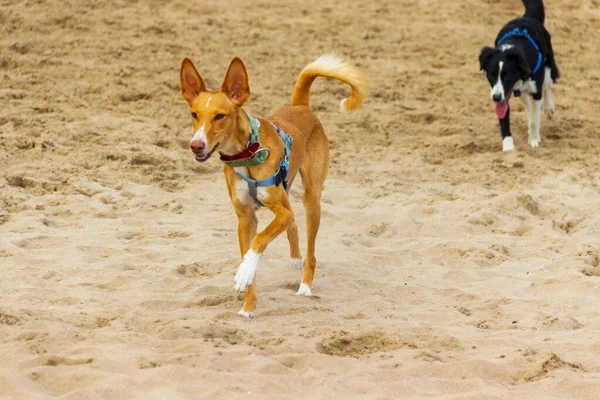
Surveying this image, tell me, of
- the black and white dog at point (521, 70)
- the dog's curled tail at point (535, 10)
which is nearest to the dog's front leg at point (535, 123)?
the black and white dog at point (521, 70)

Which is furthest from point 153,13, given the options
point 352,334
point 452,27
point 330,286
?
point 352,334

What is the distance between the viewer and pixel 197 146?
15.1 ft

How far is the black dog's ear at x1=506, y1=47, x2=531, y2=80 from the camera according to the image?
8.91 metres

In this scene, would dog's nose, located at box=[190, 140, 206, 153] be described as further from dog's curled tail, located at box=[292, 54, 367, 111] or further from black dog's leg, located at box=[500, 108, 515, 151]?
black dog's leg, located at box=[500, 108, 515, 151]

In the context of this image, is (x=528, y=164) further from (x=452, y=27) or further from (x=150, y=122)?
(x=452, y=27)

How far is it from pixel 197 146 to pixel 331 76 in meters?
1.45

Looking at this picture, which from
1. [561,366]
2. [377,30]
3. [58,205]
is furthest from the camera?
[377,30]

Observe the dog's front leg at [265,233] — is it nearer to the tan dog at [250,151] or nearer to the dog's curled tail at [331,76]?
the tan dog at [250,151]

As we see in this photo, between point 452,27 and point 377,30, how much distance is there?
1142mm

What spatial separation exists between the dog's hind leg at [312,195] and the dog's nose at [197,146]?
114 cm

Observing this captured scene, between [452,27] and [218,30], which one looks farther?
[452,27]

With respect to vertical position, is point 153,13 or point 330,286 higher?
point 153,13

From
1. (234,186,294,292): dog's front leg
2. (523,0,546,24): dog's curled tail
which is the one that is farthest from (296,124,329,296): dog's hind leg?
(523,0,546,24): dog's curled tail

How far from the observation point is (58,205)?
6957 mm
